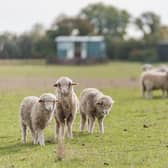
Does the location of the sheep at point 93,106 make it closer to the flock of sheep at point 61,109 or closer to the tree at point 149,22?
the flock of sheep at point 61,109

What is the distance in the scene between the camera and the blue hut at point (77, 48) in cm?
10169

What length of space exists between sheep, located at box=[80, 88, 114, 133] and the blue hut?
275ft

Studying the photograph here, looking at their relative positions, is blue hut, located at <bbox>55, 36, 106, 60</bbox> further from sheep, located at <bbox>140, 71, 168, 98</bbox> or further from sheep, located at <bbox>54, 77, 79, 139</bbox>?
sheep, located at <bbox>54, 77, 79, 139</bbox>

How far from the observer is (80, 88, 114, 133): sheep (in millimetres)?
14797

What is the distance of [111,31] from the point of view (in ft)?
422

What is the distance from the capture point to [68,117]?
1443 centimetres

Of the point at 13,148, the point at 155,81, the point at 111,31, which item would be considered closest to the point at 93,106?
the point at 13,148

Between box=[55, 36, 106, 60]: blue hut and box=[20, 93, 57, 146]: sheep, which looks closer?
box=[20, 93, 57, 146]: sheep

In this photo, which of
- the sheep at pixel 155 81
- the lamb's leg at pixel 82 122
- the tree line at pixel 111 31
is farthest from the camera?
the tree line at pixel 111 31

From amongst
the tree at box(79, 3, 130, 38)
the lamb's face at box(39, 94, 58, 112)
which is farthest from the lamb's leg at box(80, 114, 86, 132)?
the tree at box(79, 3, 130, 38)

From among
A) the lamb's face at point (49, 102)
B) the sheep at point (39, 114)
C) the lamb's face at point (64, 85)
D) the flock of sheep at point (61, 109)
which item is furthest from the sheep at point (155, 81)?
the lamb's face at point (49, 102)

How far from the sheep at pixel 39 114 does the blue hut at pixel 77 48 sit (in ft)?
281

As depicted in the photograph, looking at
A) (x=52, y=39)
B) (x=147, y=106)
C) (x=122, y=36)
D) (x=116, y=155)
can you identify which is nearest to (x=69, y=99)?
(x=116, y=155)

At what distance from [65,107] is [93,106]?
47.3 inches
